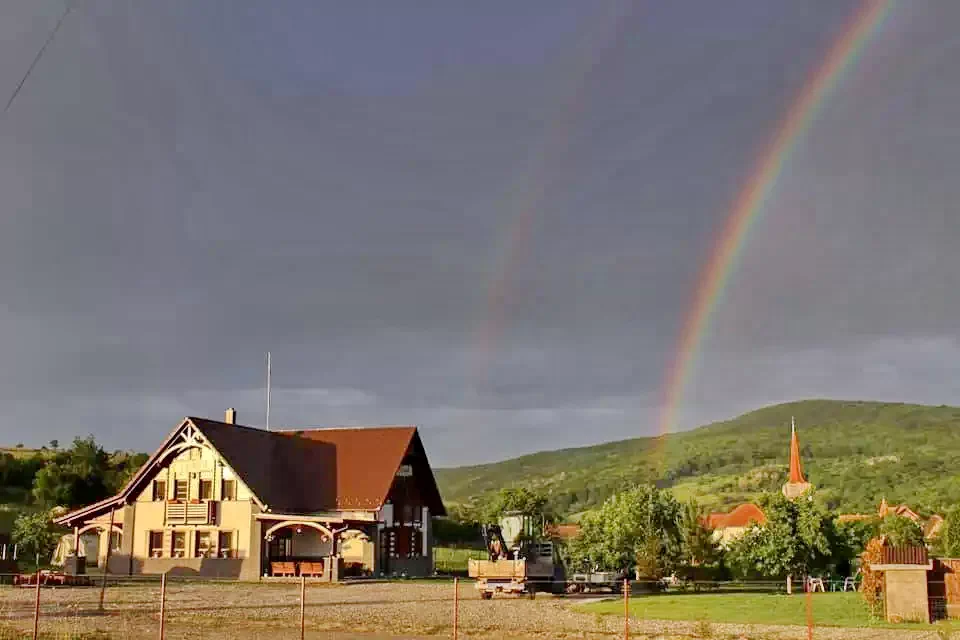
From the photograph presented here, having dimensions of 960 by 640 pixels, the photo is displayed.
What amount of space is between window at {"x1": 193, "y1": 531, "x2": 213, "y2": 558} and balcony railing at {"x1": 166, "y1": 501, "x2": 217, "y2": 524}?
0.74 metres

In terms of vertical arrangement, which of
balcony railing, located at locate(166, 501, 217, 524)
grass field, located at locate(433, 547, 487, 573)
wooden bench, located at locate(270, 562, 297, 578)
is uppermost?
balcony railing, located at locate(166, 501, 217, 524)

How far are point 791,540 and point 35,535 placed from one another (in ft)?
132

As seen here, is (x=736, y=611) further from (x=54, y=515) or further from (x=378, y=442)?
(x=54, y=515)

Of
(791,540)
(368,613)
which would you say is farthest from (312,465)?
(368,613)

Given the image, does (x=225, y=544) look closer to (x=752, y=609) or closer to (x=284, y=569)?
(x=284, y=569)

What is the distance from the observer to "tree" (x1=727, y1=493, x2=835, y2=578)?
49438 mm

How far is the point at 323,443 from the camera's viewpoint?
60594 mm

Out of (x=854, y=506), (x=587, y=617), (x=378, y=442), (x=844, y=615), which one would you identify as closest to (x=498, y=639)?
(x=587, y=617)

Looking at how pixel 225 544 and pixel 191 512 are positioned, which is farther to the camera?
pixel 191 512

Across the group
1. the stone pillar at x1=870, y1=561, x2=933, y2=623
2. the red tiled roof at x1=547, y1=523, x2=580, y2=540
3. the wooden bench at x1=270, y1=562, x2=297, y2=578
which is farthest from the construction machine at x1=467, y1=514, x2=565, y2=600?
the red tiled roof at x1=547, y1=523, x2=580, y2=540

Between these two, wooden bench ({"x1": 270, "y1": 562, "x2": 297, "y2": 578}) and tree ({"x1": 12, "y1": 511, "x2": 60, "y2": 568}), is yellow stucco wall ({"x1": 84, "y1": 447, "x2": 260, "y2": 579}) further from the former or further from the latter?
tree ({"x1": 12, "y1": 511, "x2": 60, "y2": 568})

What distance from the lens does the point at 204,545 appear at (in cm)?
5316

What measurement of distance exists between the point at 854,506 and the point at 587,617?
14946 cm

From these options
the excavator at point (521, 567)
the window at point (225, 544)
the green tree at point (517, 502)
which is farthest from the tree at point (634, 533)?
the green tree at point (517, 502)
